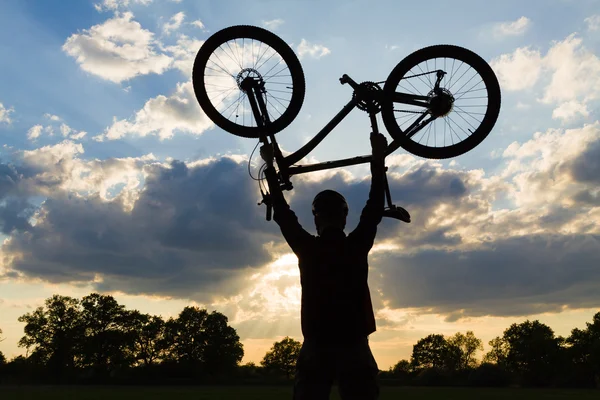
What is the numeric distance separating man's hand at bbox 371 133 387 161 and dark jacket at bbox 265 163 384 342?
Result: 1112 mm

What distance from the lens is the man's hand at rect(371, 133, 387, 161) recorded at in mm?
5930

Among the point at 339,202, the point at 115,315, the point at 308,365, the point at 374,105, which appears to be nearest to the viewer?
the point at 308,365

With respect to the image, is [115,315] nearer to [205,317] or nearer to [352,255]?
[205,317]

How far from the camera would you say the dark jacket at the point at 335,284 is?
470cm

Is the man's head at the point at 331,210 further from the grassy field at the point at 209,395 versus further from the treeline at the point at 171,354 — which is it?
the treeline at the point at 171,354

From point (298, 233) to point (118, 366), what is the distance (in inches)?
4048

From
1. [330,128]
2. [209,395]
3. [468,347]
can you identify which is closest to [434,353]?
[468,347]

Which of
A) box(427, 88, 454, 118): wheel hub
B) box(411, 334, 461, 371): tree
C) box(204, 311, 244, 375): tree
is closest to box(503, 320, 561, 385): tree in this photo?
box(411, 334, 461, 371): tree

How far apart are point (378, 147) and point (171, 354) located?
10621 cm

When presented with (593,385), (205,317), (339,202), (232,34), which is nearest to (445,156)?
(232,34)

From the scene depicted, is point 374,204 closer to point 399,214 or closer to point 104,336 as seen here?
point 399,214

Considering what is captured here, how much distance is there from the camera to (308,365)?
182 inches

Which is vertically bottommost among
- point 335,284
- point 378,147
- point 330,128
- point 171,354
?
point 335,284

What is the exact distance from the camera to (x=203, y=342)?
10388 cm
